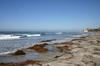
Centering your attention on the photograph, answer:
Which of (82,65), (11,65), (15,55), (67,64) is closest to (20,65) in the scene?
(11,65)

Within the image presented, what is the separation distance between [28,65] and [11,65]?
4.58 feet

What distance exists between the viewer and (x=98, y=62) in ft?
40.3

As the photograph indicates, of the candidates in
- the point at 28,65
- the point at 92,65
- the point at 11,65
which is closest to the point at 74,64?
the point at 92,65

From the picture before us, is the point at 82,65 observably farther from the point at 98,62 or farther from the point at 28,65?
the point at 28,65

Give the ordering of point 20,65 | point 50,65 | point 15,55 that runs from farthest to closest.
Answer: point 15,55 < point 20,65 < point 50,65

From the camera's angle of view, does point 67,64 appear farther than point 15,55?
No

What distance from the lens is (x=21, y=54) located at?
17.8 meters

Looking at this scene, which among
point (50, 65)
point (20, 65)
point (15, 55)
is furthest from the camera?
point (15, 55)

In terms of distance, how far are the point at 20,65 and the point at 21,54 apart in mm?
5768

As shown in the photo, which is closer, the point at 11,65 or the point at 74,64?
the point at 74,64

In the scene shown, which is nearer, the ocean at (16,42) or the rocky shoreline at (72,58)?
the rocky shoreline at (72,58)

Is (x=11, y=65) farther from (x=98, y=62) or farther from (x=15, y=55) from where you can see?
(x=98, y=62)

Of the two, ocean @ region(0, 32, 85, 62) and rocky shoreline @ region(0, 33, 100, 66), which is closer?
rocky shoreline @ region(0, 33, 100, 66)

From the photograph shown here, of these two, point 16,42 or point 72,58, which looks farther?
point 16,42
